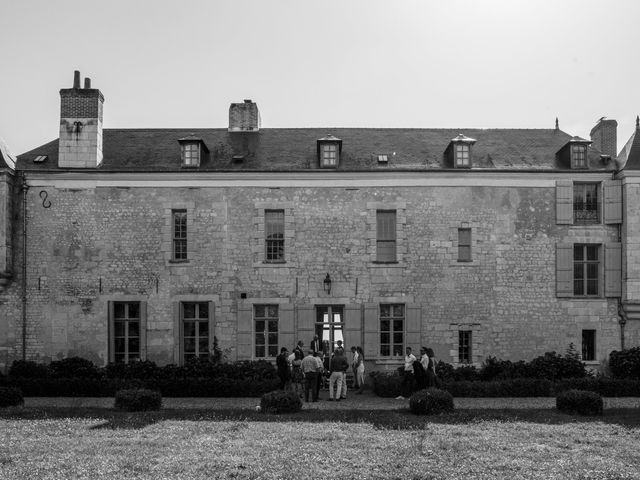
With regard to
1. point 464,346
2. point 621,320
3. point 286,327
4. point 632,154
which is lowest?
point 464,346

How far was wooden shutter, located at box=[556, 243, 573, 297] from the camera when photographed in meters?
22.5

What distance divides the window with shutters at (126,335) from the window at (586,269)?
1328 centimetres

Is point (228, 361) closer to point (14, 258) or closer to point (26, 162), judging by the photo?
point (14, 258)

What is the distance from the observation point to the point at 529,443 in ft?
40.6

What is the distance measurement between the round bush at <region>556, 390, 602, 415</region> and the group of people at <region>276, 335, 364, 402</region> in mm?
5542

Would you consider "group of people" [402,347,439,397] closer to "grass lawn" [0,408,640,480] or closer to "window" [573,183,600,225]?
"grass lawn" [0,408,640,480]

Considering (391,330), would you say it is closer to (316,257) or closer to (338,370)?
(316,257)

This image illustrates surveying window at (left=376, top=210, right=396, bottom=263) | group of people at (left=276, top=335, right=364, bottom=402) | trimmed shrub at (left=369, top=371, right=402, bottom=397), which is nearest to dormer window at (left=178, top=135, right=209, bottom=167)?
window at (left=376, top=210, right=396, bottom=263)

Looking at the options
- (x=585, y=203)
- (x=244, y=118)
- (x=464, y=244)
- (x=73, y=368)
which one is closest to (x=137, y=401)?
(x=73, y=368)

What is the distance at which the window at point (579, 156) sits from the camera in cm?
2305

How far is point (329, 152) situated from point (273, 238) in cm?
319

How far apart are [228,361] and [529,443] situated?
11809mm

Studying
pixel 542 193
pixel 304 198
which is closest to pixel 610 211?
pixel 542 193

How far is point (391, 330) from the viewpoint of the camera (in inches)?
893
